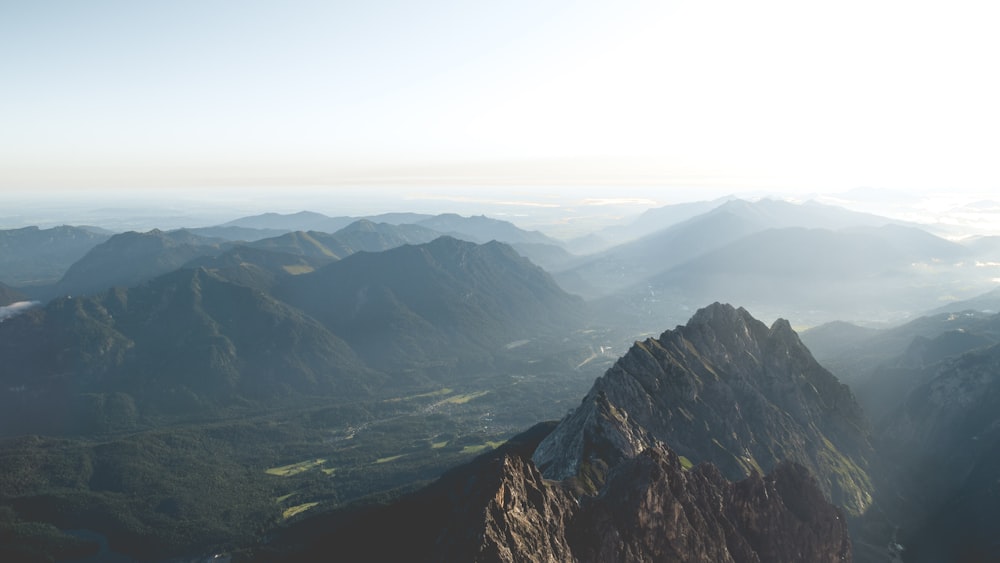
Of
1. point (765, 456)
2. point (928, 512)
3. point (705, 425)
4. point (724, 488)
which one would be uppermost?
point (724, 488)

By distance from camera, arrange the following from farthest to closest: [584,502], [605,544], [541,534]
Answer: [584,502] → [605,544] → [541,534]

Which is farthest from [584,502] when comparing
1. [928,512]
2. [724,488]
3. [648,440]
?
[928,512]

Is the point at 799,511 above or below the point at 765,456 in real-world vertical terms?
above

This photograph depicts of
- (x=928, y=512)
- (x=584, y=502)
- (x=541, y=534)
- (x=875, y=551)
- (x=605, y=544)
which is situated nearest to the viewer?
(x=541, y=534)

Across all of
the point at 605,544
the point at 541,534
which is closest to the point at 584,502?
the point at 605,544

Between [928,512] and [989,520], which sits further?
[928,512]

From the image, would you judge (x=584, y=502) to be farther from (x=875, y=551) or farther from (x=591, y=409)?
(x=875, y=551)
